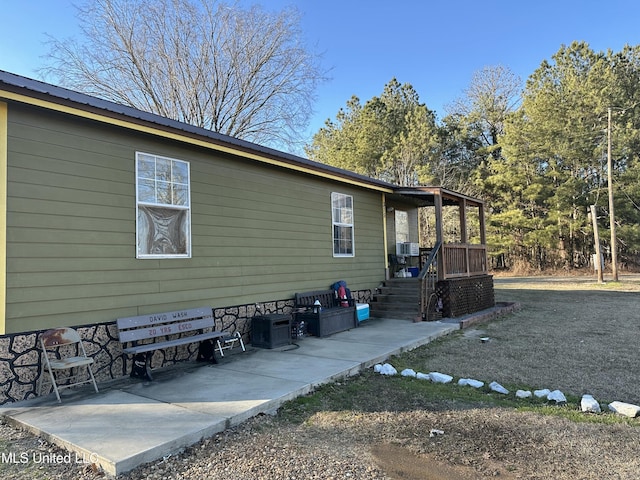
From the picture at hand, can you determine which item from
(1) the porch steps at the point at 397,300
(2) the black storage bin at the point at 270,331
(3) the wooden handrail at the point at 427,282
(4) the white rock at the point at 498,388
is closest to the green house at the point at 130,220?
(2) the black storage bin at the point at 270,331

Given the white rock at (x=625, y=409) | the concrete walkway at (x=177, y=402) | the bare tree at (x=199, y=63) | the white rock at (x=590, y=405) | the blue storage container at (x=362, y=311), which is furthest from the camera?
the bare tree at (x=199, y=63)

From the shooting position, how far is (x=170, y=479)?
2.52 metres

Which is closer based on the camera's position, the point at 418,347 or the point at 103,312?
the point at 103,312

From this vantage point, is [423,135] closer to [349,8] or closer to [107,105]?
[349,8]

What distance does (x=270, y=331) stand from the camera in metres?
6.05

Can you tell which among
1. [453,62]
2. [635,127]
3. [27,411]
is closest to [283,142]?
[453,62]

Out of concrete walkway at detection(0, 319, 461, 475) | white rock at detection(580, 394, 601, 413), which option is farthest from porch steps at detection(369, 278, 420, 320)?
white rock at detection(580, 394, 601, 413)

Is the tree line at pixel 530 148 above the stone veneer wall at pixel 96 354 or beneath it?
above

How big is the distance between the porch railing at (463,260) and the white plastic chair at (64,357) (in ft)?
22.1

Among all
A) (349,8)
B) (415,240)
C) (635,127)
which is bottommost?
(415,240)

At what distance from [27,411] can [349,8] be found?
14.6 meters

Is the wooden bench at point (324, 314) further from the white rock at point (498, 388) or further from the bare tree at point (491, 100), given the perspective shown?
the bare tree at point (491, 100)

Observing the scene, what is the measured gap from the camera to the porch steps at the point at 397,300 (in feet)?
28.6

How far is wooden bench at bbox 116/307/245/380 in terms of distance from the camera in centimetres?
459
